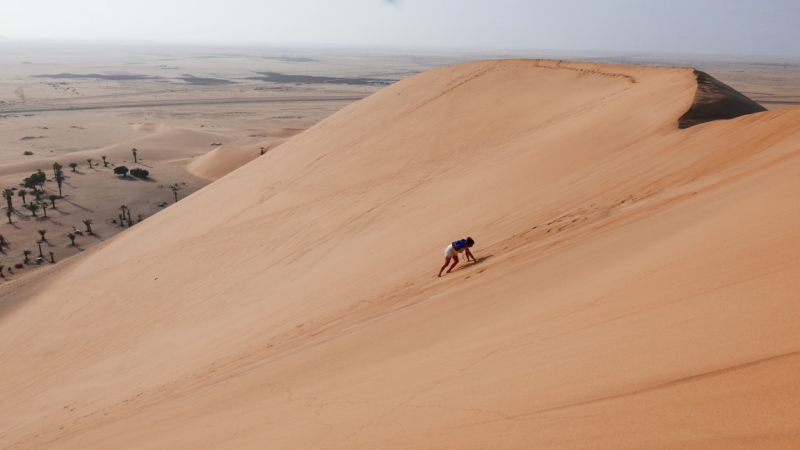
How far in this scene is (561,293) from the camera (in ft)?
16.6

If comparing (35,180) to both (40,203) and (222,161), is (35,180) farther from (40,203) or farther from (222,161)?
(222,161)

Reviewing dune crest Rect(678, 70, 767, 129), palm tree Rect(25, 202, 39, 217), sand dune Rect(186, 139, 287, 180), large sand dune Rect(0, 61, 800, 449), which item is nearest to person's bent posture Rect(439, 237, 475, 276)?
large sand dune Rect(0, 61, 800, 449)

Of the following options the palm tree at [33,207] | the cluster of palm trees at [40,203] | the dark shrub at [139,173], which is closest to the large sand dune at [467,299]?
the cluster of palm trees at [40,203]

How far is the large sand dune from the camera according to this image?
3.15 m

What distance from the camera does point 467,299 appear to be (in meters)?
6.01

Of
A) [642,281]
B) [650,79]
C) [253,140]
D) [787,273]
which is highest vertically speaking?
[650,79]

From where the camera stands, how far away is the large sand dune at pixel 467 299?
3.15 metres

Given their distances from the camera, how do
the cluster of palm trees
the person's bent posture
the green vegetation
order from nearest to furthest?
1. the person's bent posture
2. the cluster of palm trees
3. the green vegetation

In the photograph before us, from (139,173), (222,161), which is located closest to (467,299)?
(139,173)

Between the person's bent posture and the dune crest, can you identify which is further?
the dune crest

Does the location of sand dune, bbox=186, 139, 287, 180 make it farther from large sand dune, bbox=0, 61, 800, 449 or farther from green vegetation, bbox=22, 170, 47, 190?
large sand dune, bbox=0, 61, 800, 449

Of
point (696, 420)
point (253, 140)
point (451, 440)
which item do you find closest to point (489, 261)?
point (451, 440)

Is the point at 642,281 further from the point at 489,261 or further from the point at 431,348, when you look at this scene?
the point at 489,261

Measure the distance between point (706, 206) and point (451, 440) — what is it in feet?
13.2
